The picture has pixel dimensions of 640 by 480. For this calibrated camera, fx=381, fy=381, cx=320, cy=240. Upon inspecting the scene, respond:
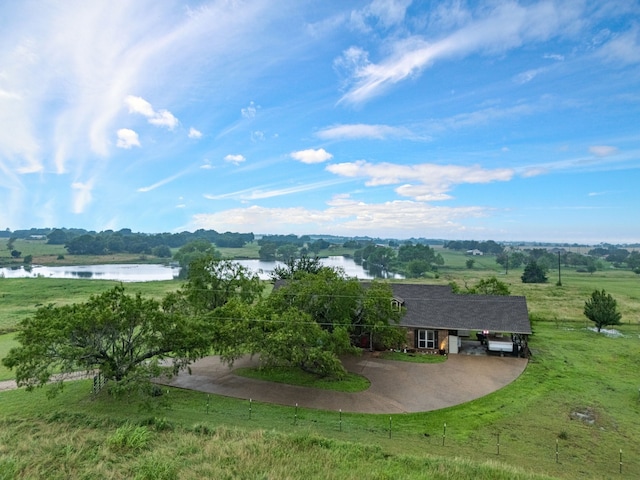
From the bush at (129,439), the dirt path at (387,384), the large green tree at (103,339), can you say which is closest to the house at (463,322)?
the dirt path at (387,384)

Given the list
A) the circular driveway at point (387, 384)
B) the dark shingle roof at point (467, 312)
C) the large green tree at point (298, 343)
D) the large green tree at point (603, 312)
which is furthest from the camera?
the large green tree at point (603, 312)

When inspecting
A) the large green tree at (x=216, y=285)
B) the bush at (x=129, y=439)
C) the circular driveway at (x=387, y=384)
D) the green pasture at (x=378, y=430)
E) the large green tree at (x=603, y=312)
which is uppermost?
the large green tree at (x=216, y=285)

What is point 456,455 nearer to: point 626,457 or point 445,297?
point 626,457

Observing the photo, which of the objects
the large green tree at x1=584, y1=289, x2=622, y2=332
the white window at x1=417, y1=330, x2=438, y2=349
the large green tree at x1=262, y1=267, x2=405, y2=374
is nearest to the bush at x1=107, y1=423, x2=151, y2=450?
the large green tree at x1=262, y1=267, x2=405, y2=374

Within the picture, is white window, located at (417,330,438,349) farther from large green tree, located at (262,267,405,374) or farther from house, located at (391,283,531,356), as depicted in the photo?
large green tree, located at (262,267,405,374)

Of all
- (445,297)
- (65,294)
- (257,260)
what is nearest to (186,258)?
(257,260)

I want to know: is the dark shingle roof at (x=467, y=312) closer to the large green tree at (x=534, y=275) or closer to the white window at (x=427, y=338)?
the white window at (x=427, y=338)

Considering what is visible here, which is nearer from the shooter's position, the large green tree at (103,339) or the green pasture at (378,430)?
the green pasture at (378,430)

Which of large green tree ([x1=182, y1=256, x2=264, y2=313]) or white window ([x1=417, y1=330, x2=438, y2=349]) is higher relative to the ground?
large green tree ([x1=182, y1=256, x2=264, y2=313])
